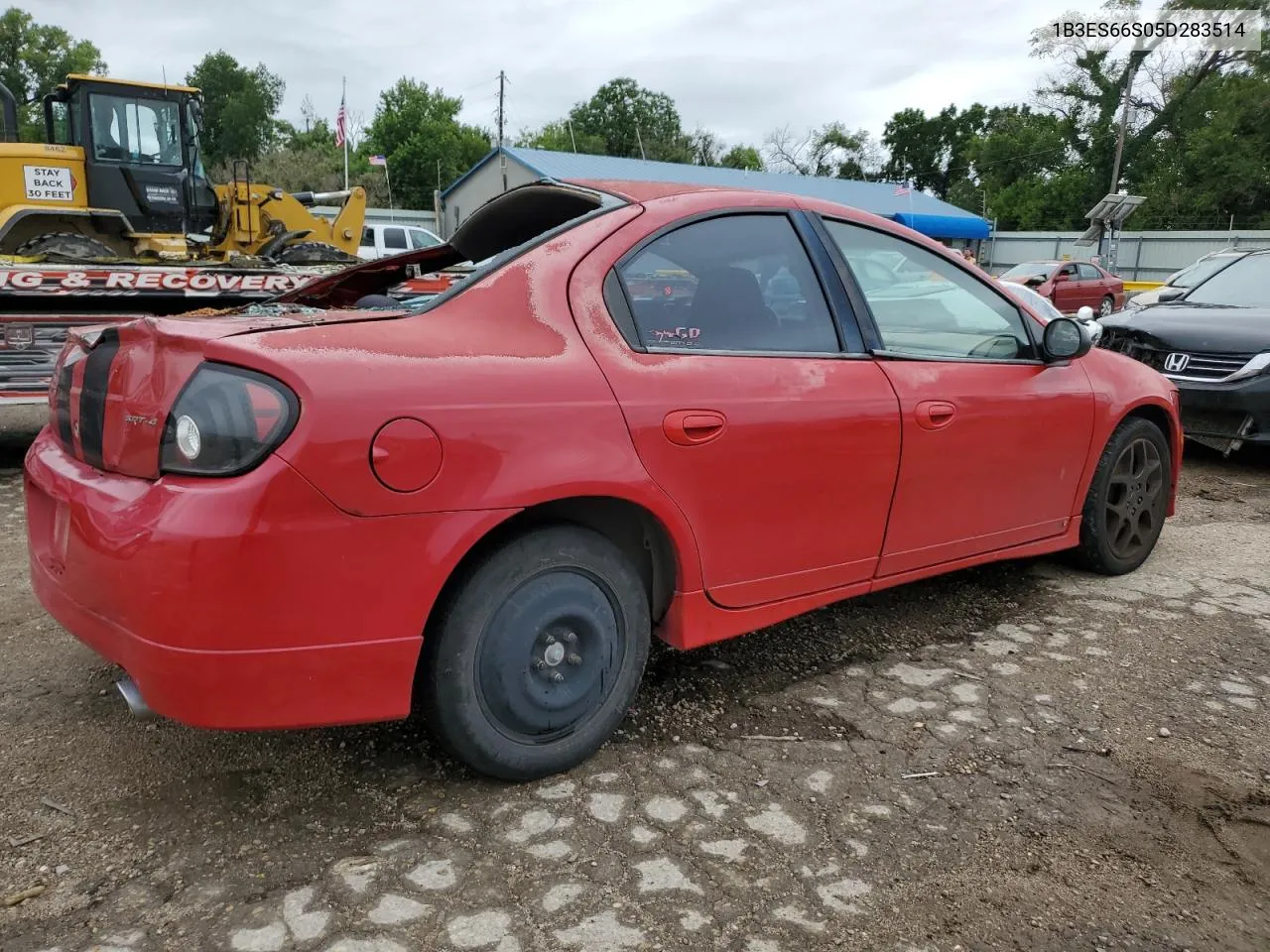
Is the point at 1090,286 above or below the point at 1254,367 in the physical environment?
above

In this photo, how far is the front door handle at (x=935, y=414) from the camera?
121 inches

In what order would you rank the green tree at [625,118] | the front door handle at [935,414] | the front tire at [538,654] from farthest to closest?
the green tree at [625,118] < the front door handle at [935,414] < the front tire at [538,654]

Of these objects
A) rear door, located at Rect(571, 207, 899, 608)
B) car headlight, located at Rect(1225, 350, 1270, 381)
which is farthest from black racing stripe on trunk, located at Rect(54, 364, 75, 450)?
car headlight, located at Rect(1225, 350, 1270, 381)

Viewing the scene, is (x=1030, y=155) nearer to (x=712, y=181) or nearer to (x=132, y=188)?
(x=712, y=181)

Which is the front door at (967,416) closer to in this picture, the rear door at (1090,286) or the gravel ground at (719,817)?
the gravel ground at (719,817)

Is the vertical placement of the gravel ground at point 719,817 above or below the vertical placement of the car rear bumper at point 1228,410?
below

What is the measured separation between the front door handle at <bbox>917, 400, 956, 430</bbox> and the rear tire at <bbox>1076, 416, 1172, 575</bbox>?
1.18 meters

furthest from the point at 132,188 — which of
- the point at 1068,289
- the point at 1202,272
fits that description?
the point at 1068,289

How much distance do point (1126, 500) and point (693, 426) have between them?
102 inches

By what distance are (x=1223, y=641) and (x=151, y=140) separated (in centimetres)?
992

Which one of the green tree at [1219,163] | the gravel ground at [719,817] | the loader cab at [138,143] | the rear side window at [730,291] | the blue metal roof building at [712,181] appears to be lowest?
the gravel ground at [719,817]

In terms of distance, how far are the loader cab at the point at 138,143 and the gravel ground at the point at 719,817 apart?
7236mm

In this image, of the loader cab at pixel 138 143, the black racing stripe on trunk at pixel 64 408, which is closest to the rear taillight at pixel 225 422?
the black racing stripe on trunk at pixel 64 408

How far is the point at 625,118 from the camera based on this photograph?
2916 inches
